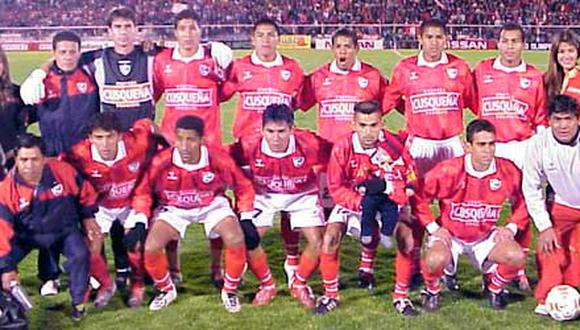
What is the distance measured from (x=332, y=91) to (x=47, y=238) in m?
2.26

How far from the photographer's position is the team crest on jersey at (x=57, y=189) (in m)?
4.95

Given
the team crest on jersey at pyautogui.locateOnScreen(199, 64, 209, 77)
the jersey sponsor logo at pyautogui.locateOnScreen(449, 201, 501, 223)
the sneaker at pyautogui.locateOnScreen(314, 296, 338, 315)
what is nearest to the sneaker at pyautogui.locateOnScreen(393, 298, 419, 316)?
the sneaker at pyautogui.locateOnScreen(314, 296, 338, 315)

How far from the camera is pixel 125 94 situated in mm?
5711

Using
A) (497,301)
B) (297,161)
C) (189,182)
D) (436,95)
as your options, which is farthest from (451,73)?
(189,182)

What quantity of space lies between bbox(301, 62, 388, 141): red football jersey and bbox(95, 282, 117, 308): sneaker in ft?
→ 6.12

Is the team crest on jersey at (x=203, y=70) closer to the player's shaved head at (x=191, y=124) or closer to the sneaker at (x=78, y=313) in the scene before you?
the player's shaved head at (x=191, y=124)

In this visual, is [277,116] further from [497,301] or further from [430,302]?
[497,301]

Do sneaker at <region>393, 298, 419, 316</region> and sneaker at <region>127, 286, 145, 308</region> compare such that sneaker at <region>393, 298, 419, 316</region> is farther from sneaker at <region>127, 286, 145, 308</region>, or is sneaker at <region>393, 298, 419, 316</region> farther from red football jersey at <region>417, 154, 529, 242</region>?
sneaker at <region>127, 286, 145, 308</region>

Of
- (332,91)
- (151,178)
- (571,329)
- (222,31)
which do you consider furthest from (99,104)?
(222,31)

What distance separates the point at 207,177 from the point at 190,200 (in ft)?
0.60

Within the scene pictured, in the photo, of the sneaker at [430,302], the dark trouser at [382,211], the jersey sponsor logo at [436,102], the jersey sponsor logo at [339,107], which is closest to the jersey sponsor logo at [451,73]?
the jersey sponsor logo at [436,102]

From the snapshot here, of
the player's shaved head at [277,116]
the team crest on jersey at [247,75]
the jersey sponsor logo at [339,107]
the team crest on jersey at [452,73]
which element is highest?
the team crest on jersey at [452,73]

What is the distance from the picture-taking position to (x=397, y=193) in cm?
507

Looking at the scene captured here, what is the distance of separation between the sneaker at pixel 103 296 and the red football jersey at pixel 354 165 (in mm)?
1544
